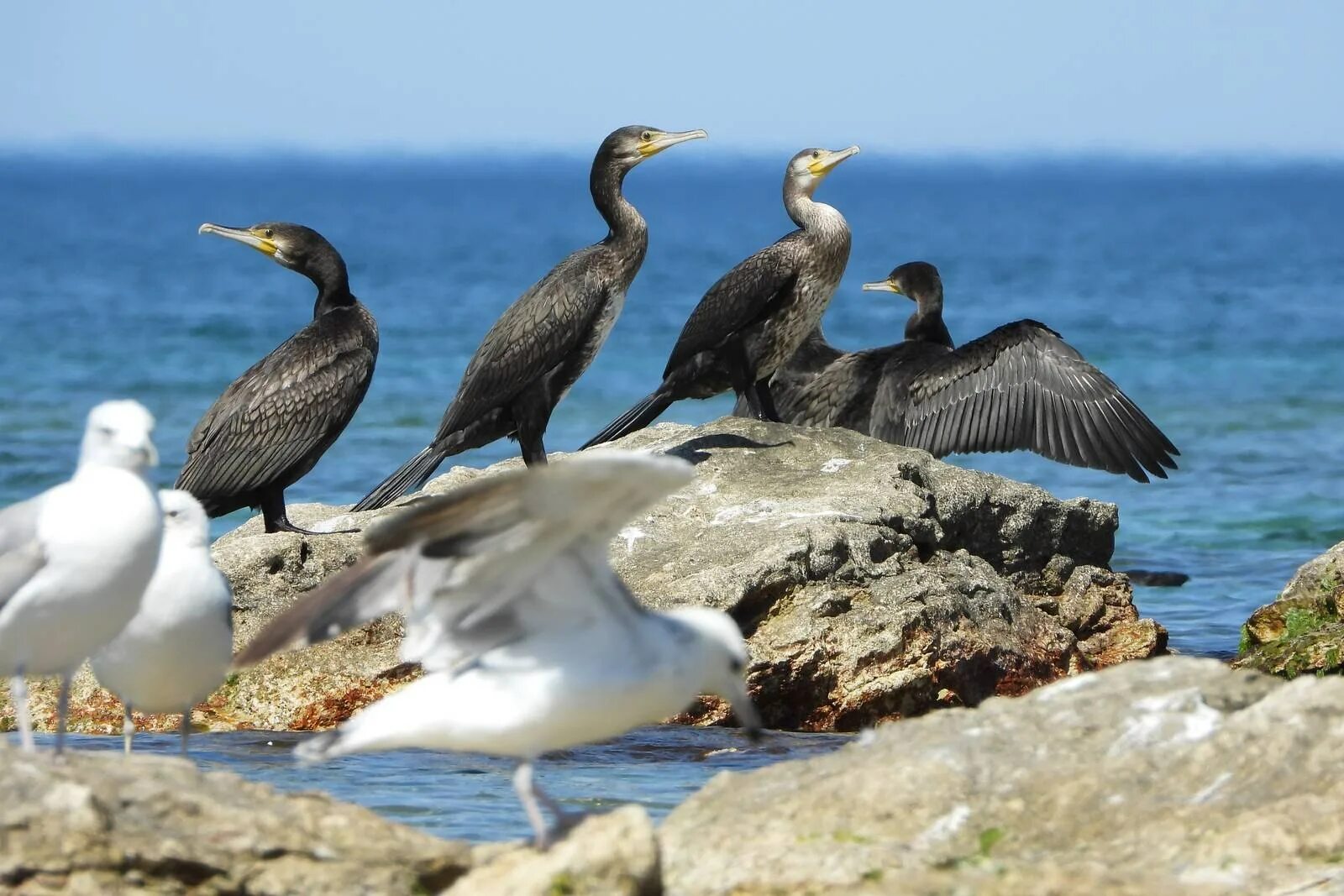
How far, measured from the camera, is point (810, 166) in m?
9.82

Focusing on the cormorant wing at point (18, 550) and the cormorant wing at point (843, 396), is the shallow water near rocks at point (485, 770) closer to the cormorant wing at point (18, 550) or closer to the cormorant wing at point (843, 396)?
the cormorant wing at point (18, 550)

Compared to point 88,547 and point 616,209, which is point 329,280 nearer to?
point 616,209

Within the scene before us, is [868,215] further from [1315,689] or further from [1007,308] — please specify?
[1315,689]

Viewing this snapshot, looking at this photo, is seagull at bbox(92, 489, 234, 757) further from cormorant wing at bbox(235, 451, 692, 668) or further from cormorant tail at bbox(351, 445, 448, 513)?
cormorant tail at bbox(351, 445, 448, 513)

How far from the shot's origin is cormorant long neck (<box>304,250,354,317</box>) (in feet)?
26.9

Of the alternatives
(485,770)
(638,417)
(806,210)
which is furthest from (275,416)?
(806,210)

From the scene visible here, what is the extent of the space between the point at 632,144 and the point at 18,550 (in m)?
5.41

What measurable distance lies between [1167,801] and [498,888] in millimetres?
1438

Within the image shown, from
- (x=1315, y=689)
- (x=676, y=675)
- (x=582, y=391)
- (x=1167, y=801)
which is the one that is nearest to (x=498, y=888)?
(x=676, y=675)

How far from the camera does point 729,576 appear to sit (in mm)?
6641

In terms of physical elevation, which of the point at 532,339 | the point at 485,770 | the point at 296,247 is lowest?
the point at 485,770

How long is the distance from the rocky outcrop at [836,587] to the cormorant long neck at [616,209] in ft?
3.72

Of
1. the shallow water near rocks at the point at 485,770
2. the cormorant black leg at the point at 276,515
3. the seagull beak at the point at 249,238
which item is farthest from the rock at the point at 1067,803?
the seagull beak at the point at 249,238

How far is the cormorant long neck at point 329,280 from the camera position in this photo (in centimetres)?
819
